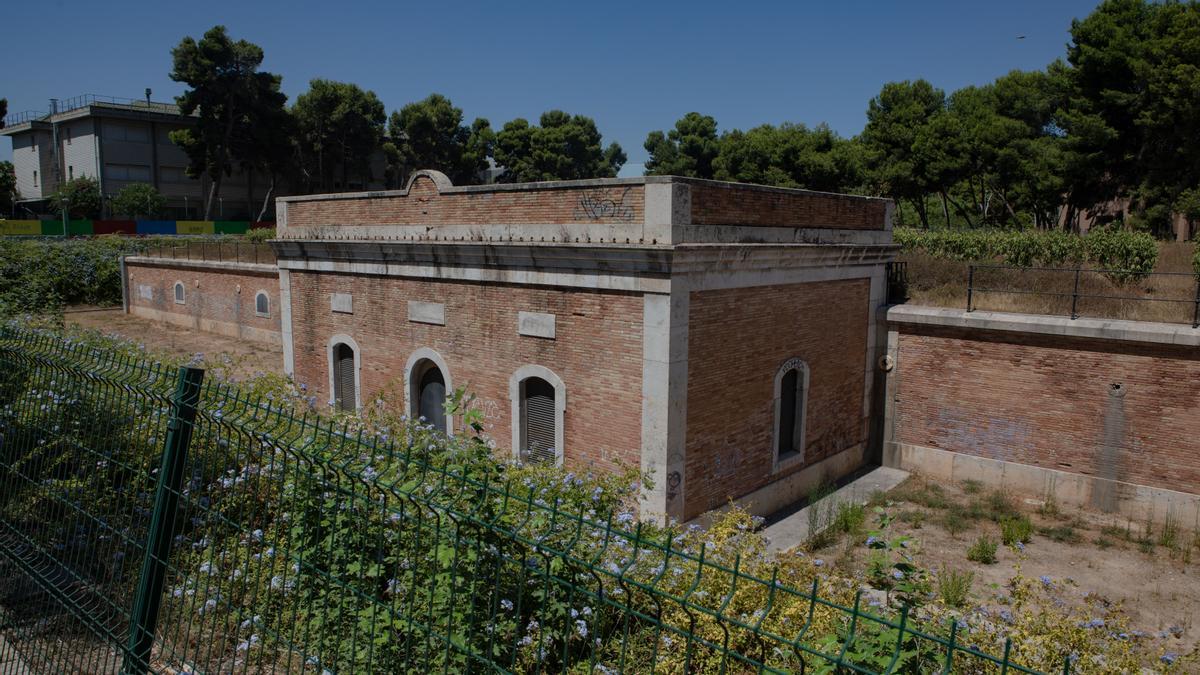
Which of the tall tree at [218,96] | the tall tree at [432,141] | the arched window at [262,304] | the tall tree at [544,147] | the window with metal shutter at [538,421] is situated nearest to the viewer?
the window with metal shutter at [538,421]

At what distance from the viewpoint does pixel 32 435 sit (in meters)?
5.34

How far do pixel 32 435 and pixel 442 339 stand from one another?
26.9 feet

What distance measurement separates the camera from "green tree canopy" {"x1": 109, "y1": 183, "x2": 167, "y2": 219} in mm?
45781

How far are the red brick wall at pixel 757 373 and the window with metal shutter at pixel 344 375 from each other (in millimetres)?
7790

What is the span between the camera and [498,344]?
12508 millimetres

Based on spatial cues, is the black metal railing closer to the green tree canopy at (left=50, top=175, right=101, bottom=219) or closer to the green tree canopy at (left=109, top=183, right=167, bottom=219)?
the green tree canopy at (left=109, top=183, right=167, bottom=219)

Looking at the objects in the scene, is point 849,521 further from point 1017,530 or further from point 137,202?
point 137,202

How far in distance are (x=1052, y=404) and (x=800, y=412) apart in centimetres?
440

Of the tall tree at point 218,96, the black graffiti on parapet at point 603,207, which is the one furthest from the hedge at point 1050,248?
the tall tree at point 218,96

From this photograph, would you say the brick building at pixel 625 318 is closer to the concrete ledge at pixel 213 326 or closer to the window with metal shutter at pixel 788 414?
the window with metal shutter at pixel 788 414

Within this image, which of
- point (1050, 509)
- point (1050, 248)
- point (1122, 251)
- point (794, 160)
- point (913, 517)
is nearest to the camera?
point (913, 517)

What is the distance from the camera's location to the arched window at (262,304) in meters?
24.9

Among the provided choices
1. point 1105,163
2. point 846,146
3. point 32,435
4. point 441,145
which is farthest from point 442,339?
point 441,145

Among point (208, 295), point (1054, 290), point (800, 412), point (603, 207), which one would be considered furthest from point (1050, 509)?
point (208, 295)
